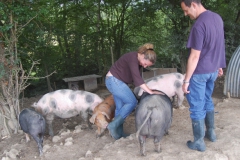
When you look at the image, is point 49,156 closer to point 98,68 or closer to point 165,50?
point 165,50

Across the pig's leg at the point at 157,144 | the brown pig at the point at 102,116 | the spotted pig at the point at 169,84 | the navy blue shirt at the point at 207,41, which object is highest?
the navy blue shirt at the point at 207,41

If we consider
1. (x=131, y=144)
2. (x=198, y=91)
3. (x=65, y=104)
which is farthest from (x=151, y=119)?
(x=65, y=104)

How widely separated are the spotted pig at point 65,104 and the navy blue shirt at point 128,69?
3.83 feet

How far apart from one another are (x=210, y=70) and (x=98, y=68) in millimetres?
8134

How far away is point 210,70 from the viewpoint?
2.62 metres

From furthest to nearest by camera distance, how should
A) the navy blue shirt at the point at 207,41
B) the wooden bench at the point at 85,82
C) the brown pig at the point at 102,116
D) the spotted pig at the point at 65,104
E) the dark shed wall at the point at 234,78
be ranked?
the wooden bench at the point at 85,82
the dark shed wall at the point at 234,78
the spotted pig at the point at 65,104
the brown pig at the point at 102,116
the navy blue shirt at the point at 207,41

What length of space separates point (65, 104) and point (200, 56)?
266 cm

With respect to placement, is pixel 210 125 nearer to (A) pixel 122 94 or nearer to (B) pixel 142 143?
(B) pixel 142 143

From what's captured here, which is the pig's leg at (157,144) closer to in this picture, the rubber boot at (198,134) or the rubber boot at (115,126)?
the rubber boot at (198,134)

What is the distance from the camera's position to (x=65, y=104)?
432 centimetres

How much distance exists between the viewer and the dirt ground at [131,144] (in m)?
2.87

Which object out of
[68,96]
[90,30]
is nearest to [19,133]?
[68,96]

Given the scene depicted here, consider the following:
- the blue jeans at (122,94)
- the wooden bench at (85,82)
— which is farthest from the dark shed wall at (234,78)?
the wooden bench at (85,82)

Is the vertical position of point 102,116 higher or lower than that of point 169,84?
lower
